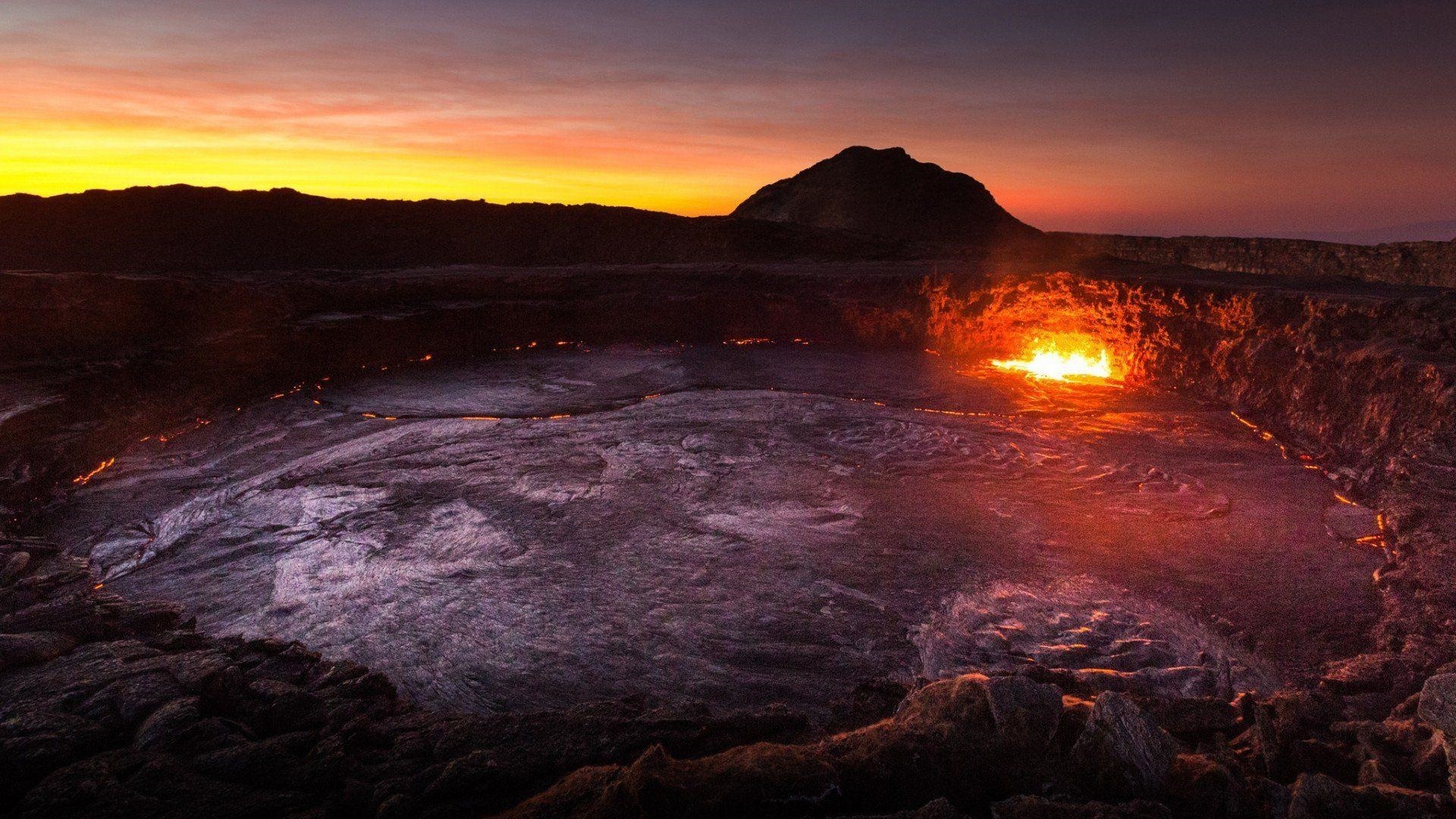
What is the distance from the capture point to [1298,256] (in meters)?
14.7

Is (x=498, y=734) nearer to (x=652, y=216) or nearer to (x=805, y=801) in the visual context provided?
(x=805, y=801)

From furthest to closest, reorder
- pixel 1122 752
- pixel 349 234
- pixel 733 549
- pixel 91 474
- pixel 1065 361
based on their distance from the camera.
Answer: pixel 349 234, pixel 1065 361, pixel 91 474, pixel 733 549, pixel 1122 752

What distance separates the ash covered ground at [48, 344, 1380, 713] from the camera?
384 centimetres

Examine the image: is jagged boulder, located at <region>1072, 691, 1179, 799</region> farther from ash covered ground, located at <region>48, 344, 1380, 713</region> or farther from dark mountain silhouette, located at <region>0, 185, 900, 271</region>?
dark mountain silhouette, located at <region>0, 185, 900, 271</region>

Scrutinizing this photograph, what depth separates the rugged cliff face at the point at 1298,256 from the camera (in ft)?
39.0

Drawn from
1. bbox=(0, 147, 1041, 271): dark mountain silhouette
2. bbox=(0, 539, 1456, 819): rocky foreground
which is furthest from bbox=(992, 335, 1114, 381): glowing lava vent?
bbox=(0, 539, 1456, 819): rocky foreground

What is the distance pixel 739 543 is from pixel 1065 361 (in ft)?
24.6

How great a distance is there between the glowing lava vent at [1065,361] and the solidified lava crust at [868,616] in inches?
12.9

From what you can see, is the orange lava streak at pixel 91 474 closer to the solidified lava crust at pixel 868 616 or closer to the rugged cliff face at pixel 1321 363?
the solidified lava crust at pixel 868 616

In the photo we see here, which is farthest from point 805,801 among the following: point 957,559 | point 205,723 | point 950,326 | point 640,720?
point 950,326

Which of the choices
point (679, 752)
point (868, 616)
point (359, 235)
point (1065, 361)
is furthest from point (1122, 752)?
point (359, 235)

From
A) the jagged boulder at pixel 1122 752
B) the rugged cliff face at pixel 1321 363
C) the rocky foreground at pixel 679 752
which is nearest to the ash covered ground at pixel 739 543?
the rugged cliff face at pixel 1321 363

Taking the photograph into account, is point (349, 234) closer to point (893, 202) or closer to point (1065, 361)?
point (1065, 361)

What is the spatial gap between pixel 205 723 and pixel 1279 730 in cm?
410
